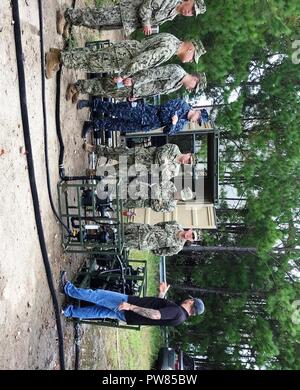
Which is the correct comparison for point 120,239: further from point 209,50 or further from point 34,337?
point 209,50

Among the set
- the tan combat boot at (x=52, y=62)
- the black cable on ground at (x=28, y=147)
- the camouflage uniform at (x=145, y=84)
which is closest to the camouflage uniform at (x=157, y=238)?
the black cable on ground at (x=28, y=147)

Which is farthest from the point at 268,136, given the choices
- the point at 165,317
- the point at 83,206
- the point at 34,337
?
the point at 34,337

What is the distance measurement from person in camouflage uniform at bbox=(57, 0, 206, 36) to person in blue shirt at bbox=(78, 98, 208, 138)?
127 cm

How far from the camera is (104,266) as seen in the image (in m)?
7.18

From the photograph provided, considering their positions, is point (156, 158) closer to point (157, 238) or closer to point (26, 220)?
point (157, 238)

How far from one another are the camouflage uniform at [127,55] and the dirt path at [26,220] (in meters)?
0.50

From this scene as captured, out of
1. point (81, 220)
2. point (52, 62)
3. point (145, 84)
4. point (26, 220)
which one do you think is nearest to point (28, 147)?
point (26, 220)

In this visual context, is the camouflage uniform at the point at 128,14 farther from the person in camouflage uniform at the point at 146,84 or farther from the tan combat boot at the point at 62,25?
A: the person in camouflage uniform at the point at 146,84

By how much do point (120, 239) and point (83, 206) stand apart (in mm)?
900

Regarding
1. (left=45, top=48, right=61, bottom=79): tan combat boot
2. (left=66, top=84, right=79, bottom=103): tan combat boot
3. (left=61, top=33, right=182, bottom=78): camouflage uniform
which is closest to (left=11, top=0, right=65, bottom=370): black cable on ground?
(left=45, top=48, right=61, bottom=79): tan combat boot

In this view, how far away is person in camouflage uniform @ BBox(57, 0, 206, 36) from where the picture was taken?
5148 millimetres

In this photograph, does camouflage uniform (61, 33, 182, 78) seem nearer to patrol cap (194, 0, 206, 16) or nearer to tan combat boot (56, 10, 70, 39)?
patrol cap (194, 0, 206, 16)

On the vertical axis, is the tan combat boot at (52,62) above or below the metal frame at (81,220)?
above

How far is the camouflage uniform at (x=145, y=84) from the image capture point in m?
5.59
